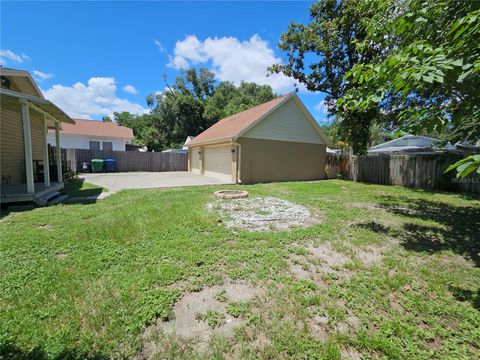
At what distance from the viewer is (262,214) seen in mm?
5621

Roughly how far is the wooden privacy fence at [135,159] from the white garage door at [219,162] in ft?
17.6

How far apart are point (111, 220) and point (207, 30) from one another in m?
16.1

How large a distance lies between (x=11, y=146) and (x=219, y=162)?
9176mm

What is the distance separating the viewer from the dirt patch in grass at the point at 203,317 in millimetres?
1960

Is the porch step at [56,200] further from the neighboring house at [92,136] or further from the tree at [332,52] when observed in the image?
the neighboring house at [92,136]

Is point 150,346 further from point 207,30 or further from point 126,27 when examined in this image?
point 207,30

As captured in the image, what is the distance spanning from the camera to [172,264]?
314 cm

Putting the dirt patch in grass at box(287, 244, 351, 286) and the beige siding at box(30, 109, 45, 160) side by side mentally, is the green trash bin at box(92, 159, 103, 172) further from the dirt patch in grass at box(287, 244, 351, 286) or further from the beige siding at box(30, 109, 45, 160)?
the dirt patch in grass at box(287, 244, 351, 286)

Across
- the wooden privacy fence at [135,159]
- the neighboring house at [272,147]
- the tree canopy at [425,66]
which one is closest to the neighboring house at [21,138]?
the neighboring house at [272,147]

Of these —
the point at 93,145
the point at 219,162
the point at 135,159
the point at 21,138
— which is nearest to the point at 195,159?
the point at 219,162

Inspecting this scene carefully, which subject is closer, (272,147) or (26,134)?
(26,134)

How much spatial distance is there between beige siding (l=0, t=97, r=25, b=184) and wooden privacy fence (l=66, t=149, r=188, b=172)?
9704 millimetres

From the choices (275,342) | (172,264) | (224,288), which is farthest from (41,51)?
(275,342)

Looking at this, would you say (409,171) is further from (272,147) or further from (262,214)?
(262,214)
